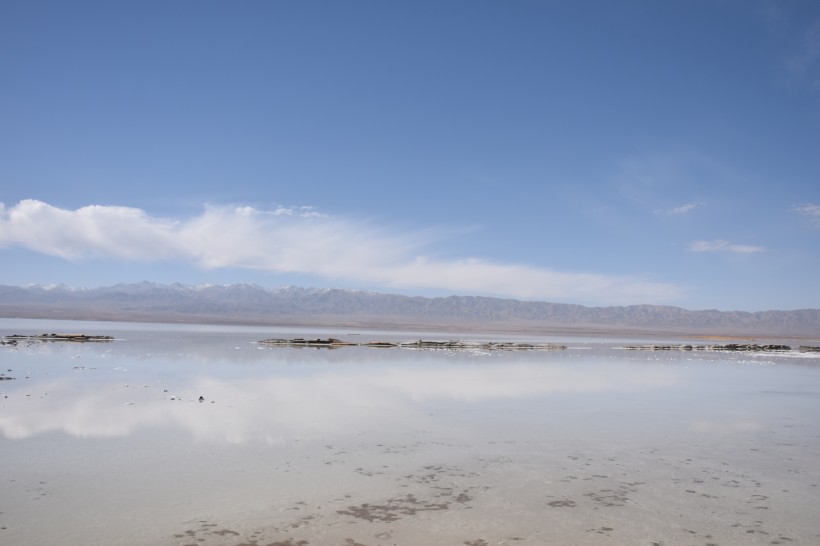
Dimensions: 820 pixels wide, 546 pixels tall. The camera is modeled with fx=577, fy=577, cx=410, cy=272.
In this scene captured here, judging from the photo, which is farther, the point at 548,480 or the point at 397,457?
the point at 397,457

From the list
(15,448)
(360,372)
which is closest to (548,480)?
(15,448)

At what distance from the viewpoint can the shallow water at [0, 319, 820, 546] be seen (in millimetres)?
6469

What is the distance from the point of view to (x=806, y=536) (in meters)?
6.49

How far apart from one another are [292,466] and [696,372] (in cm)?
2416

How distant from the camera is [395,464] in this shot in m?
9.18

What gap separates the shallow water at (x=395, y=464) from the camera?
647 cm

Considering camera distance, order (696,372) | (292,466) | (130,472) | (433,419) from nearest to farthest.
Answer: (130,472) < (292,466) < (433,419) < (696,372)

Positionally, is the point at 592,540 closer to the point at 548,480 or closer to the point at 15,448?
the point at 548,480

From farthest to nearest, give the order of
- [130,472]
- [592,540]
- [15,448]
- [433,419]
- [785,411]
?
[785,411] → [433,419] → [15,448] → [130,472] → [592,540]

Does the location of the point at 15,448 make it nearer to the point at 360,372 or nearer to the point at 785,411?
the point at 360,372

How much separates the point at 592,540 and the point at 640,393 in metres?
13.8

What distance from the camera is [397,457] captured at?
9.62m

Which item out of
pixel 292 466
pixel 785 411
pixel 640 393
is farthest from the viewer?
pixel 640 393

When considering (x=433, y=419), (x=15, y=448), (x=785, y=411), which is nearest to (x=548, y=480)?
(x=433, y=419)
